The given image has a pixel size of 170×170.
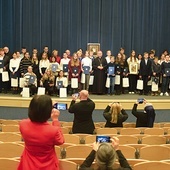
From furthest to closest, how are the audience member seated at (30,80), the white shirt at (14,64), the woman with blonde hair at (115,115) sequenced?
the white shirt at (14,64) → the audience member seated at (30,80) → the woman with blonde hair at (115,115)

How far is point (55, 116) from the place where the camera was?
327 cm

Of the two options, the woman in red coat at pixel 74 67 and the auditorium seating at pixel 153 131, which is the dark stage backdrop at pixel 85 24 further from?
the auditorium seating at pixel 153 131

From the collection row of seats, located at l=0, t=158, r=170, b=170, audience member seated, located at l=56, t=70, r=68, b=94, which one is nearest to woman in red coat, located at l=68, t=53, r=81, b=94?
audience member seated, located at l=56, t=70, r=68, b=94

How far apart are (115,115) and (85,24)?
30.7 feet

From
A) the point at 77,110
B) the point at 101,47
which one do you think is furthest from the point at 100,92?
the point at 77,110

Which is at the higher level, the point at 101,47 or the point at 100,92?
the point at 101,47

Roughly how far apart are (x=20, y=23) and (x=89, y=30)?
10.3 feet

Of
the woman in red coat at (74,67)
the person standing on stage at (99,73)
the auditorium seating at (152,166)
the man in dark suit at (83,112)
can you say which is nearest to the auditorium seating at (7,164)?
the auditorium seating at (152,166)

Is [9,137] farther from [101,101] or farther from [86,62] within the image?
[86,62]

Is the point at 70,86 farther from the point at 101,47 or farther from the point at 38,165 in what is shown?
the point at 38,165

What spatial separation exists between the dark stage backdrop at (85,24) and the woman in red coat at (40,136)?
12262 millimetres

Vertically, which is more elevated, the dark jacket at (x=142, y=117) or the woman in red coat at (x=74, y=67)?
the woman in red coat at (x=74, y=67)

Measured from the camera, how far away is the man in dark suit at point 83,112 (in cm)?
559

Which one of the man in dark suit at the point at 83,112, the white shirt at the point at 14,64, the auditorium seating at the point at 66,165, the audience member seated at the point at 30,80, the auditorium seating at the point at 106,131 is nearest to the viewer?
the auditorium seating at the point at 66,165
